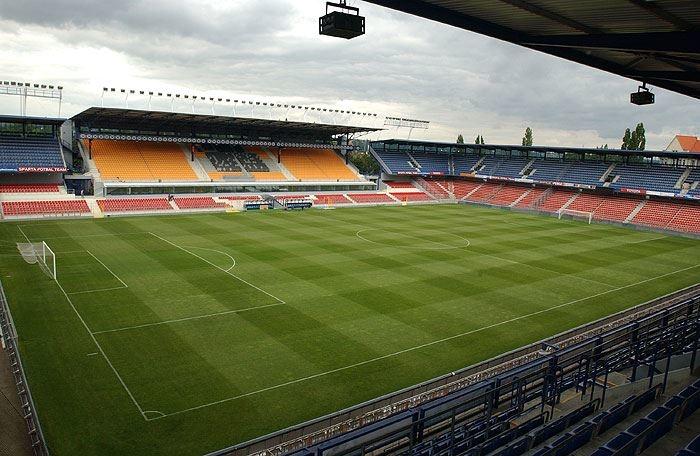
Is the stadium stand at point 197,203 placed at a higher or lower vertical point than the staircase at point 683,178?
lower

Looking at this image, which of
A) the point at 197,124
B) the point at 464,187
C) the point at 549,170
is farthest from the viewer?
the point at 464,187

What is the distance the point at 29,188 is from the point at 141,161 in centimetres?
1171

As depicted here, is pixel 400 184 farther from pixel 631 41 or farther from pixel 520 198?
pixel 631 41

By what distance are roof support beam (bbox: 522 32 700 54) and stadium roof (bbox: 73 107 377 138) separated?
144ft

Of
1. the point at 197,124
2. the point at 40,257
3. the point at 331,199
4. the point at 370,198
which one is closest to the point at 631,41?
the point at 40,257

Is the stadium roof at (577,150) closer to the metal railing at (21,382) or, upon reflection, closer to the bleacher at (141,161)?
the bleacher at (141,161)

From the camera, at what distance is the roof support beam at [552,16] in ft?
34.7

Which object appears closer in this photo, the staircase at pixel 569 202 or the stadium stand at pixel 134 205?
the stadium stand at pixel 134 205

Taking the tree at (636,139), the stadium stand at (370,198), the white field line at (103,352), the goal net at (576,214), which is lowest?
the white field line at (103,352)

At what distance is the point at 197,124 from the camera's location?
59719mm

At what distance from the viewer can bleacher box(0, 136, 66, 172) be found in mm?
46500

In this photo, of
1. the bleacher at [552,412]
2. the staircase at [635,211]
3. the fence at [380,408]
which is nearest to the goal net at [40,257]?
the fence at [380,408]

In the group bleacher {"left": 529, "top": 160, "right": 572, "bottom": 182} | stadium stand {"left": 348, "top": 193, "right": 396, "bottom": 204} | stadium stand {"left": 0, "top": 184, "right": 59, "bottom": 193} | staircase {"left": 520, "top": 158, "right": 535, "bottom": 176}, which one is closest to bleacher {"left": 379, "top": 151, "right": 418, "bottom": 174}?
stadium stand {"left": 348, "top": 193, "right": 396, "bottom": 204}

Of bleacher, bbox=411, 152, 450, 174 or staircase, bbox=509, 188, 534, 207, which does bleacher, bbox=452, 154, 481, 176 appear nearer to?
bleacher, bbox=411, 152, 450, 174
